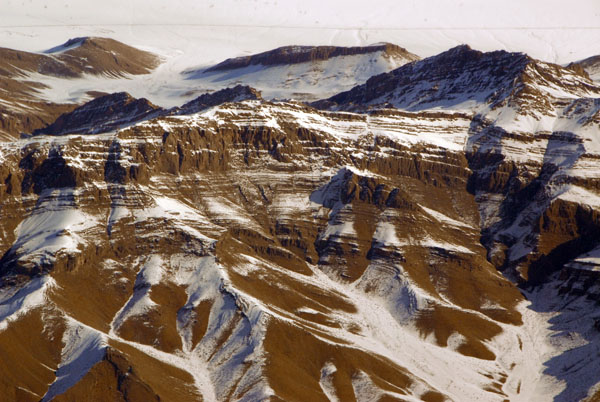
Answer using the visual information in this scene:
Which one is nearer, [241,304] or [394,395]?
[394,395]

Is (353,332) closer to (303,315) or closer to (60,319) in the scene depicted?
(303,315)

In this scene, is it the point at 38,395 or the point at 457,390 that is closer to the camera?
the point at 38,395

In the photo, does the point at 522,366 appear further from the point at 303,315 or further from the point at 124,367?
the point at 124,367

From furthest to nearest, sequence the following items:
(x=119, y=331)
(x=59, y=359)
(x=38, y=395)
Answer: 1. (x=119, y=331)
2. (x=59, y=359)
3. (x=38, y=395)

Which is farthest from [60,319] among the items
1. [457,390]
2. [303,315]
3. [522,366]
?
[522,366]

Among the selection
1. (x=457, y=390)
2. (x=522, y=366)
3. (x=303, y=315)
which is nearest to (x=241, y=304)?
(x=303, y=315)

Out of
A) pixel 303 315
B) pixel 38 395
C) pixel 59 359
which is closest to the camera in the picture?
pixel 38 395

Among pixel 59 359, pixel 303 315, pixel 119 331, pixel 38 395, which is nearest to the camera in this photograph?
pixel 38 395

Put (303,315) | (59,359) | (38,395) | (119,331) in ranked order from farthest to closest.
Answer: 1. (303,315)
2. (119,331)
3. (59,359)
4. (38,395)
